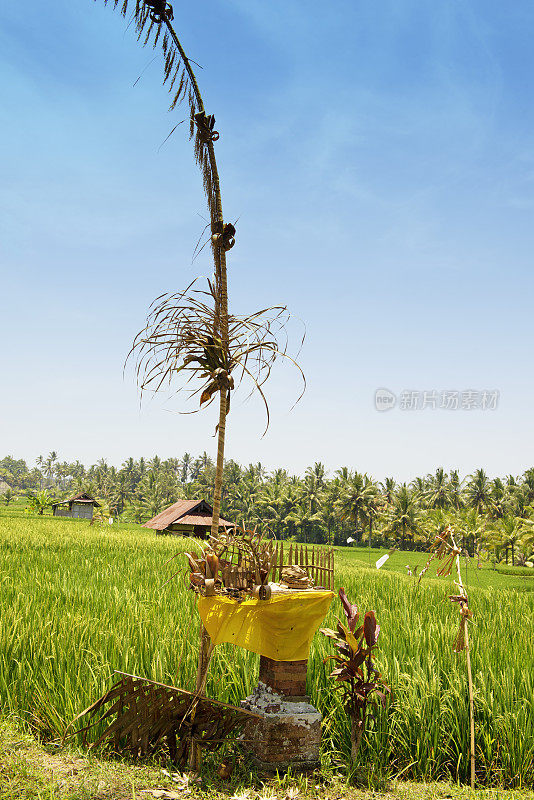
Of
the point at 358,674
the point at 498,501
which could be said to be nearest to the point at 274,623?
the point at 358,674

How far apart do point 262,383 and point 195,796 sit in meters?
2.47

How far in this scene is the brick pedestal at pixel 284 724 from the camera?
9.93 feet

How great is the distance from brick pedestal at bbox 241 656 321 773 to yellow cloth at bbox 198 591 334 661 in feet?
0.50

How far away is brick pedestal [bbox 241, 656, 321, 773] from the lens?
9.93 feet

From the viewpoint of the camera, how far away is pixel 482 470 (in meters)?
53.8

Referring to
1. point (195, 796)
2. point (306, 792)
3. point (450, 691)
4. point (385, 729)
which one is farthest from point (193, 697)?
point (450, 691)

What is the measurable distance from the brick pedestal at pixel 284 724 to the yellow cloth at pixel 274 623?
154mm

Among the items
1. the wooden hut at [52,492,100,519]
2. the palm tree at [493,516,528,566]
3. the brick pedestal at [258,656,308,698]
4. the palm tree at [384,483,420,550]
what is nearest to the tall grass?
the brick pedestal at [258,656,308,698]

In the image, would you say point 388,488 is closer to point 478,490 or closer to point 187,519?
point 478,490

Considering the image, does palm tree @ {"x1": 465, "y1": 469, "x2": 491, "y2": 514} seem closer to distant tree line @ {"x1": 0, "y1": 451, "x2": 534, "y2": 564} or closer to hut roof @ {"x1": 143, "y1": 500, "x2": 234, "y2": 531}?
distant tree line @ {"x1": 0, "y1": 451, "x2": 534, "y2": 564}

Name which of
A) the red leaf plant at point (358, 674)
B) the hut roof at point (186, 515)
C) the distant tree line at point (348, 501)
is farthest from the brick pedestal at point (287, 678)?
the distant tree line at point (348, 501)

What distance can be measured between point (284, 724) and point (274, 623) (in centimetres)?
62

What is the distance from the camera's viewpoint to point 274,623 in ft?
9.90

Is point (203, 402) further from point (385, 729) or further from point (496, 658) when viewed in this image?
point (496, 658)
